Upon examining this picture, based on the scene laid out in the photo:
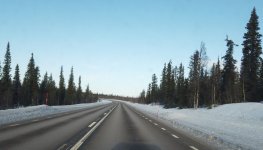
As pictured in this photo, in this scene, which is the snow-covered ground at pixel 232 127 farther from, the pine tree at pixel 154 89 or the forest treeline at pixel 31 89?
the pine tree at pixel 154 89

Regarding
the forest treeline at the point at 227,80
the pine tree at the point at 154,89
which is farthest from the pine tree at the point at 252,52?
the pine tree at the point at 154,89

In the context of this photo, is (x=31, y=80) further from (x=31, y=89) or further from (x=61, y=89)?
(x=61, y=89)

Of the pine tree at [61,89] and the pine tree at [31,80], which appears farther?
the pine tree at [61,89]

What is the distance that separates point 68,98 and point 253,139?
5062 inches

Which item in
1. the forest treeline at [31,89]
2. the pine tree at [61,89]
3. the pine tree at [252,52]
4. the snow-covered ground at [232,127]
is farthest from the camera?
the pine tree at [61,89]

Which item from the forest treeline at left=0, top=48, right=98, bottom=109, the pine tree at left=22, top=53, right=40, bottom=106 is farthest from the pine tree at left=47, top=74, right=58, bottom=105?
the pine tree at left=22, top=53, right=40, bottom=106

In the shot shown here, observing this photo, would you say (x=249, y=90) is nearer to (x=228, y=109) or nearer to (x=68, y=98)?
(x=228, y=109)

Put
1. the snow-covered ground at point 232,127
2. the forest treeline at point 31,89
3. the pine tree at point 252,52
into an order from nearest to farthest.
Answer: the snow-covered ground at point 232,127 → the pine tree at point 252,52 → the forest treeline at point 31,89

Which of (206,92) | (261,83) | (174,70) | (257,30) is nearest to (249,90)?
(261,83)

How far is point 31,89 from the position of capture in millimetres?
99750

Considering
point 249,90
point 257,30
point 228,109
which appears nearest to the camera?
point 228,109

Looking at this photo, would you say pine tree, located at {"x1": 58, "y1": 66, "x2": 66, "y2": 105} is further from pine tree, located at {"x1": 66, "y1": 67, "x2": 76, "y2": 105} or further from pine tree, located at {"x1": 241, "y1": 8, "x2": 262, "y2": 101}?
pine tree, located at {"x1": 241, "y1": 8, "x2": 262, "y2": 101}

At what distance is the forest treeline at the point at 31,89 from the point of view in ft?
286

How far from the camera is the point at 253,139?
1538cm
